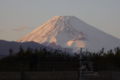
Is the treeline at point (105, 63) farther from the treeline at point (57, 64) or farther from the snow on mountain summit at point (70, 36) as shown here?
the snow on mountain summit at point (70, 36)

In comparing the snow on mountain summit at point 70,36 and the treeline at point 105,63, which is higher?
the snow on mountain summit at point 70,36

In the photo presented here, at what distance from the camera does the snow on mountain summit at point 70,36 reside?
152 metres

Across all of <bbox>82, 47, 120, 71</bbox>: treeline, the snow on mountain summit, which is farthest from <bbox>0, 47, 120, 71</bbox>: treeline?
the snow on mountain summit

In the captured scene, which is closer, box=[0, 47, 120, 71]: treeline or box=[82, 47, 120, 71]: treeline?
box=[0, 47, 120, 71]: treeline

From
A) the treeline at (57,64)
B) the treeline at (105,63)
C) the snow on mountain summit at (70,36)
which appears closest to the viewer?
the treeline at (57,64)

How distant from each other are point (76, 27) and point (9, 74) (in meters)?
135

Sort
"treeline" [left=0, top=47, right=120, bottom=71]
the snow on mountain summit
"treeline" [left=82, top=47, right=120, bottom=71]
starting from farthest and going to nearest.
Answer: the snow on mountain summit → "treeline" [left=82, top=47, right=120, bottom=71] → "treeline" [left=0, top=47, right=120, bottom=71]

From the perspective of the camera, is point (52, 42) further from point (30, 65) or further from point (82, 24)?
point (30, 65)

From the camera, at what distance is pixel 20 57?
163 feet

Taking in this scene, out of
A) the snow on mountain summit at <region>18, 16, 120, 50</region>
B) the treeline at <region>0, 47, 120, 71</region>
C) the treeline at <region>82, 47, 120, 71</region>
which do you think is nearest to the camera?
the treeline at <region>0, 47, 120, 71</region>

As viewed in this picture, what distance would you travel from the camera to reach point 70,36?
525 ft

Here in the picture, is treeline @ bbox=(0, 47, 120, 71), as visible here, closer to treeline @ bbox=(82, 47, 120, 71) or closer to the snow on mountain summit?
treeline @ bbox=(82, 47, 120, 71)

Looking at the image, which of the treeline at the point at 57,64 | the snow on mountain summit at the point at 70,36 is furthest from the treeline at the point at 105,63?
the snow on mountain summit at the point at 70,36

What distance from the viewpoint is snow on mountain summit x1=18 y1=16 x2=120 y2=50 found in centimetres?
15238
